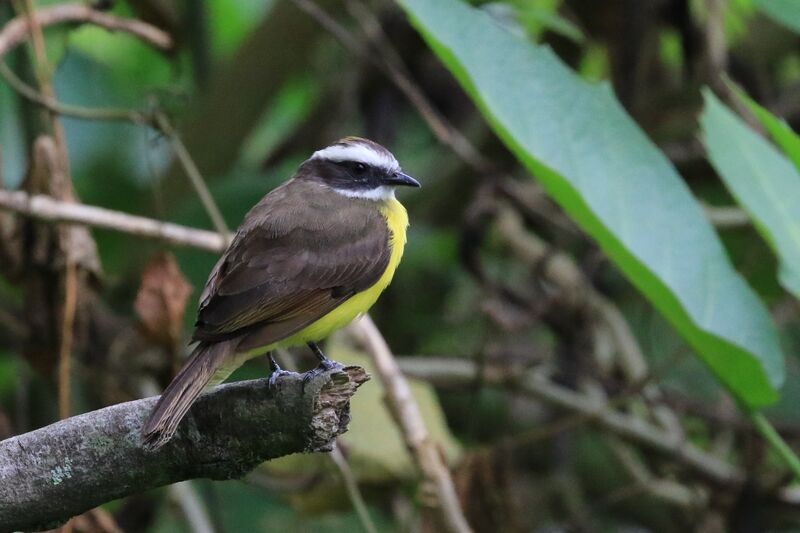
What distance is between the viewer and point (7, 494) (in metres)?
1.95

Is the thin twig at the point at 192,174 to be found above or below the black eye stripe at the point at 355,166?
above

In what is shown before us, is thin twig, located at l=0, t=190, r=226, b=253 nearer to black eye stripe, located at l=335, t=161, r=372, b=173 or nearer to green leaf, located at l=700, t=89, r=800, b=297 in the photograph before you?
black eye stripe, located at l=335, t=161, r=372, b=173

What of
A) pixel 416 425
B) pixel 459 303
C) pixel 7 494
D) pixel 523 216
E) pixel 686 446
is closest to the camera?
pixel 7 494

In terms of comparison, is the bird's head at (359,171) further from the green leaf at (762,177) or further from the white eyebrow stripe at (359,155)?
the green leaf at (762,177)

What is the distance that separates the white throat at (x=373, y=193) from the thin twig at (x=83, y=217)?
0.37 metres

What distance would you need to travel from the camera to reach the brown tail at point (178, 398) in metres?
1.92

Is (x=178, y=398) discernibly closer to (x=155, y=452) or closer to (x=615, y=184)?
(x=155, y=452)

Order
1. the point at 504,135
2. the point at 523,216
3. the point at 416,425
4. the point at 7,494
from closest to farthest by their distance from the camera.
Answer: the point at 7,494 < the point at 504,135 < the point at 416,425 < the point at 523,216

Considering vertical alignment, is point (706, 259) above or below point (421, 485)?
above

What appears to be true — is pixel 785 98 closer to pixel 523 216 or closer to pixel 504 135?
pixel 523 216

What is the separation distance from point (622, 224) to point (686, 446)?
177 centimetres

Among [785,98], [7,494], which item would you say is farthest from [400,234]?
[785,98]

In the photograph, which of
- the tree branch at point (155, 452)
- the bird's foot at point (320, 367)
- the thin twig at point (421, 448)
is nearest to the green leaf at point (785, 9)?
the thin twig at point (421, 448)

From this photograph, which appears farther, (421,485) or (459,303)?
(459,303)
